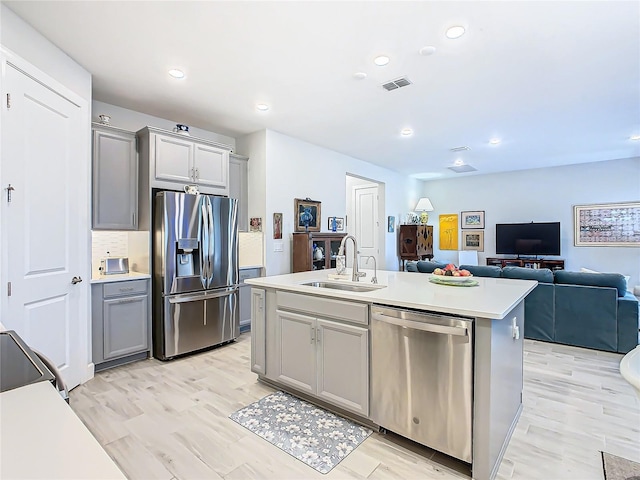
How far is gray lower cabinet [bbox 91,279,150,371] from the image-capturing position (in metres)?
3.16

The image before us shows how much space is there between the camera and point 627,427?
2.28 meters

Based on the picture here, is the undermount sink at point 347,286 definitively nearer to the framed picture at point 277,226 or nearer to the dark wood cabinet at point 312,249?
the dark wood cabinet at point 312,249

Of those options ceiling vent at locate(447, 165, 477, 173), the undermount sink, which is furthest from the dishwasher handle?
ceiling vent at locate(447, 165, 477, 173)

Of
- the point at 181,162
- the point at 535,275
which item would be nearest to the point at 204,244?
the point at 181,162

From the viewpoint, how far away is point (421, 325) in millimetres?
1896

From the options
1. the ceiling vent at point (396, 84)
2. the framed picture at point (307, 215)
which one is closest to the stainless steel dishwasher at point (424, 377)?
the ceiling vent at point (396, 84)

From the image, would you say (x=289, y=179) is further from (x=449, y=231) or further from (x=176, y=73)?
(x=449, y=231)

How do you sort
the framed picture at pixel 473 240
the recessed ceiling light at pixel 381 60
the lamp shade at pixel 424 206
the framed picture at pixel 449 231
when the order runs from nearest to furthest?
the recessed ceiling light at pixel 381 60
the framed picture at pixel 473 240
the lamp shade at pixel 424 206
the framed picture at pixel 449 231

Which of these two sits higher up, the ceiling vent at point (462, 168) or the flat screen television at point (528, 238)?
the ceiling vent at point (462, 168)

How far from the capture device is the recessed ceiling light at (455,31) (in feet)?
7.74

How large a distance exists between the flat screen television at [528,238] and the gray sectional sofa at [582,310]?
3169 millimetres

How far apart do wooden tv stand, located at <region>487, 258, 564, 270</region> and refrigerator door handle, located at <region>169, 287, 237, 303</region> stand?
585cm

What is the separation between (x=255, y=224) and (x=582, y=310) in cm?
412

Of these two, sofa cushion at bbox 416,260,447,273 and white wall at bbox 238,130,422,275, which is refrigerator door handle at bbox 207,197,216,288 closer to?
white wall at bbox 238,130,422,275
